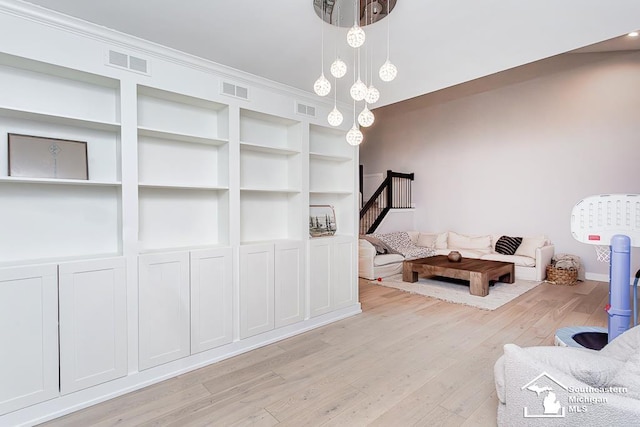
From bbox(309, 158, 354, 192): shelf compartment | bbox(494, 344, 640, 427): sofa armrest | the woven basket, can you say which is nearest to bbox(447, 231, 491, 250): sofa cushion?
the woven basket

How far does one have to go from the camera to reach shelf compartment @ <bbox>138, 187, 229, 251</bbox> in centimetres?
278

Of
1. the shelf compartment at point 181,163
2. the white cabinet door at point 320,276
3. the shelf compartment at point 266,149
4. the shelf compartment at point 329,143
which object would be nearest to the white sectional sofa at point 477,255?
the white cabinet door at point 320,276

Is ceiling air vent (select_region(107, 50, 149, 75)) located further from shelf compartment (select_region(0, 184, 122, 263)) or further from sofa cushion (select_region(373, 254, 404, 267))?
sofa cushion (select_region(373, 254, 404, 267))

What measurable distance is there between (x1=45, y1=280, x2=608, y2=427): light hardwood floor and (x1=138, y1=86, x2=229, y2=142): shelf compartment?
6.67 ft

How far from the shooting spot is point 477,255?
6418mm

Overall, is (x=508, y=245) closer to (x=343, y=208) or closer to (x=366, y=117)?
(x=343, y=208)

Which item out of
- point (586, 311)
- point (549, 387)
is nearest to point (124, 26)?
point (549, 387)

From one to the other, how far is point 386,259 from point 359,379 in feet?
11.5

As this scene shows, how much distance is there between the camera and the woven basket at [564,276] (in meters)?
5.31

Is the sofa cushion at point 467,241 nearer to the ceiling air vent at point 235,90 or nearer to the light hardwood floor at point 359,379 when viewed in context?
the light hardwood floor at point 359,379

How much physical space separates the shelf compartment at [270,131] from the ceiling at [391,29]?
0.53 meters

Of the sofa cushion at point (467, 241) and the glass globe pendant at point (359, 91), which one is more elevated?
the glass globe pendant at point (359, 91)

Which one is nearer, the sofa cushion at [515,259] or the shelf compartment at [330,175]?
the shelf compartment at [330,175]

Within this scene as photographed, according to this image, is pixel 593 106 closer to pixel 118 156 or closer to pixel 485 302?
pixel 485 302
